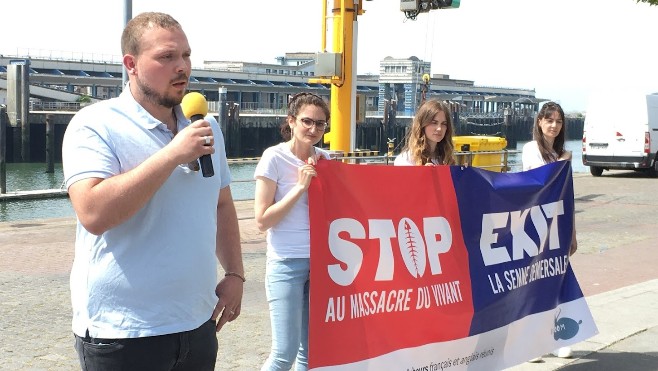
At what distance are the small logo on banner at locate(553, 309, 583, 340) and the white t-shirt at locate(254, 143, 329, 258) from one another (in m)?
2.26

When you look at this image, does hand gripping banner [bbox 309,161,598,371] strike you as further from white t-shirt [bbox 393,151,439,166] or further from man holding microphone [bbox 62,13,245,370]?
man holding microphone [bbox 62,13,245,370]

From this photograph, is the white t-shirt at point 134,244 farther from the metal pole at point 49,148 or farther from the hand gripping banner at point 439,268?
the metal pole at point 49,148

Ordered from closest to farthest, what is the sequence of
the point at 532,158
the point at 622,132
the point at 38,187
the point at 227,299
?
the point at 227,299
the point at 532,158
the point at 622,132
the point at 38,187

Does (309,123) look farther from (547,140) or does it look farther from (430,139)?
(547,140)

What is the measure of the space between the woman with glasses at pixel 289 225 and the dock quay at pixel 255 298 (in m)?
1.66

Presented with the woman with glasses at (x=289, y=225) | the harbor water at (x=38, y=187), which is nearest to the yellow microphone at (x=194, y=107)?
the woman with glasses at (x=289, y=225)

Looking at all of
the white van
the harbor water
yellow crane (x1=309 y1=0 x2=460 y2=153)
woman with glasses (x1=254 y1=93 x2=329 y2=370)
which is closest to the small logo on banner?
woman with glasses (x1=254 y1=93 x2=329 y2=370)

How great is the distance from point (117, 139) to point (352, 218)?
201cm

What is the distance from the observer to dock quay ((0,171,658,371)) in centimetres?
621

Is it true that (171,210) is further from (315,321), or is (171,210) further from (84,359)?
(315,321)

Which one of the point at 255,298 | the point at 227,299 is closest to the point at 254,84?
the point at 255,298

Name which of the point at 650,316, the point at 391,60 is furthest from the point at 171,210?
A: the point at 391,60

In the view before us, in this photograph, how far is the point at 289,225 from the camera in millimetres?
4527

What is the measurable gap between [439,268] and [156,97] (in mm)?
2613
